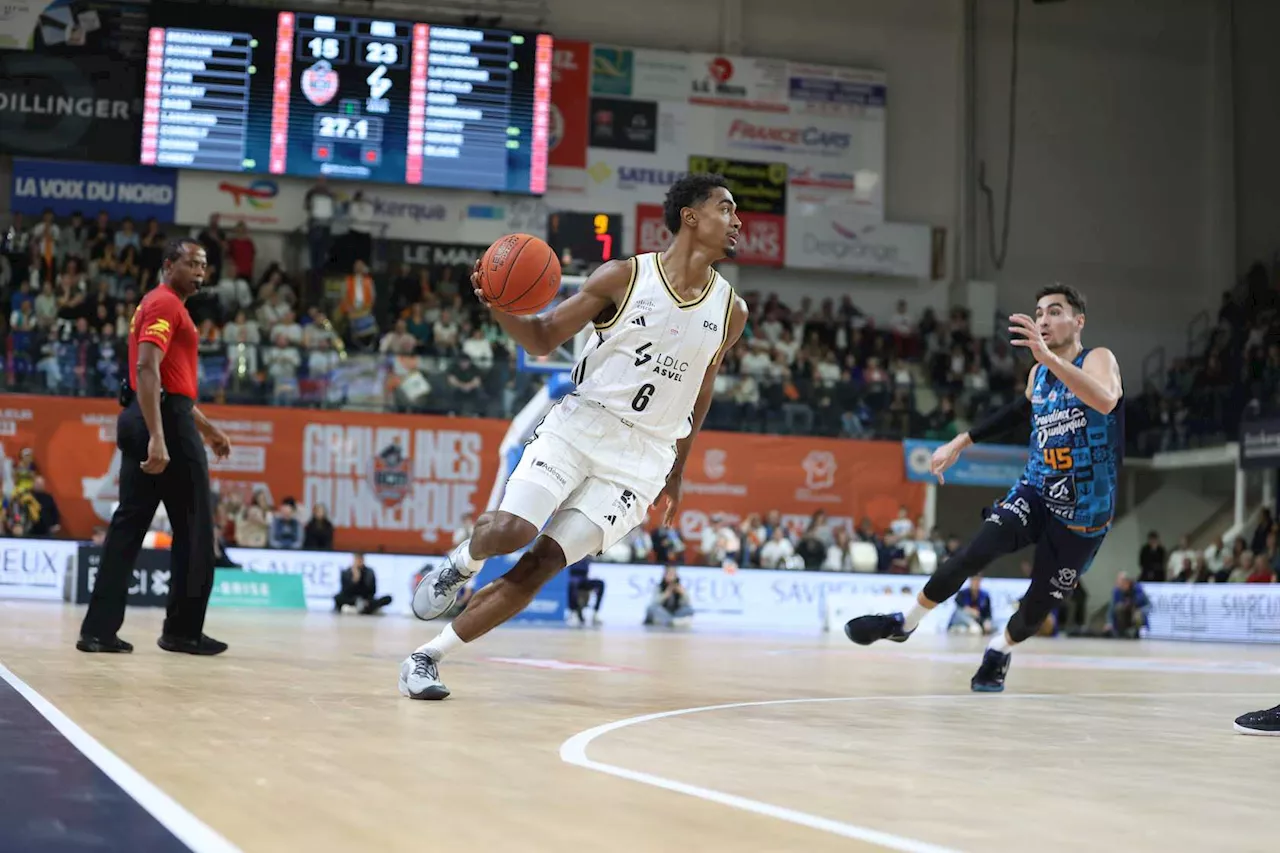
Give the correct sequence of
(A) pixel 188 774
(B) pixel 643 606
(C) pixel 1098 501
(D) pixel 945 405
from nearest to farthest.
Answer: (A) pixel 188 774 < (C) pixel 1098 501 < (B) pixel 643 606 < (D) pixel 945 405

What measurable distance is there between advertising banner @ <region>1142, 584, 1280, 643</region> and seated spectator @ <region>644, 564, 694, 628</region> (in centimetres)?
746

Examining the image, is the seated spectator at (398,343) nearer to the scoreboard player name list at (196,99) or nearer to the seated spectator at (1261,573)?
the scoreboard player name list at (196,99)

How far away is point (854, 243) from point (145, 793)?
2694 centimetres

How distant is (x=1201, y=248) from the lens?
103 ft

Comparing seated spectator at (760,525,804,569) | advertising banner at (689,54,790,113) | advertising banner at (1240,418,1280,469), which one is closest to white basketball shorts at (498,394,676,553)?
seated spectator at (760,525,804,569)

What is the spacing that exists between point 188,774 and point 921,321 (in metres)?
26.2

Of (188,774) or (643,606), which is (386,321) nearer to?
(643,606)

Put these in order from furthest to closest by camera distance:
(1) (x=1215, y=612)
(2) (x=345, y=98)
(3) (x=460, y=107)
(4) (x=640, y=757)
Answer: (3) (x=460, y=107) → (2) (x=345, y=98) → (1) (x=1215, y=612) → (4) (x=640, y=757)

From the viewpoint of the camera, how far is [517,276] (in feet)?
17.6

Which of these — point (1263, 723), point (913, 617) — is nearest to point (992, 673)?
point (913, 617)

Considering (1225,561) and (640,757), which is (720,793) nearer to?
(640,757)

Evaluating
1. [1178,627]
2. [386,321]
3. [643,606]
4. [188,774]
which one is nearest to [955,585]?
[188,774]

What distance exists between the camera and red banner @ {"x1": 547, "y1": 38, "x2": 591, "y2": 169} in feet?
91.4

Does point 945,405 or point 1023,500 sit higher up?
point 945,405
